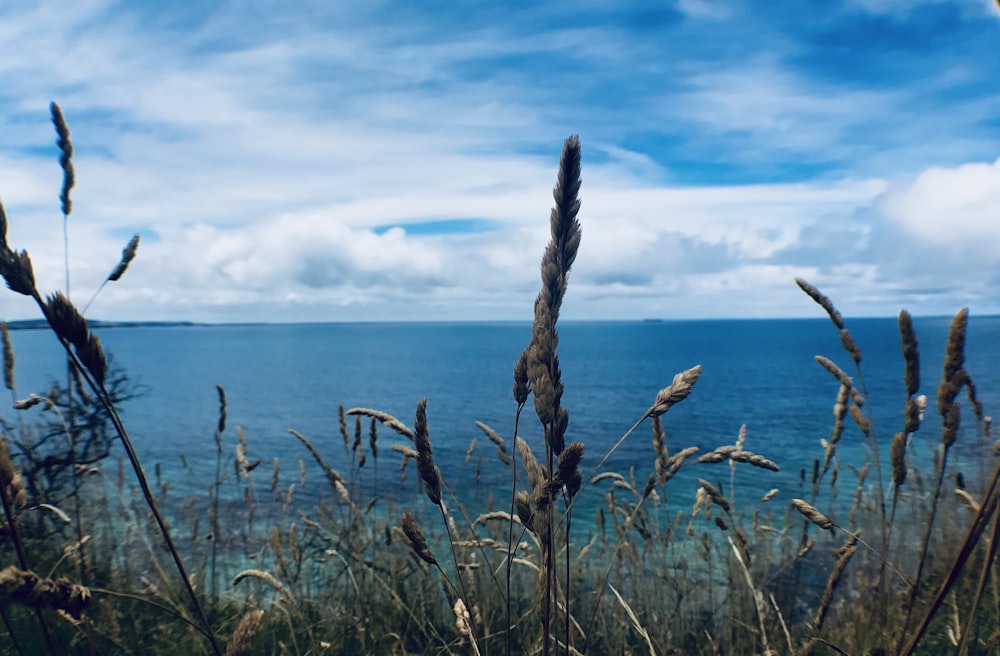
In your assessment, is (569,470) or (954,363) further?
(954,363)

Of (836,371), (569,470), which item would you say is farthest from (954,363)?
(836,371)

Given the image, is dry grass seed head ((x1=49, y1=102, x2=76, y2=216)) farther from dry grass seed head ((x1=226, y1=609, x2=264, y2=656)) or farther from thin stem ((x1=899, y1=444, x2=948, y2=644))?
thin stem ((x1=899, y1=444, x2=948, y2=644))

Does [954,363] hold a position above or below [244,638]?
above

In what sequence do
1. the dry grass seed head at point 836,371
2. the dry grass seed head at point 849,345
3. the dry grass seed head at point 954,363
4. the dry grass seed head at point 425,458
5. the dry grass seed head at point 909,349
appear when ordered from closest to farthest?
the dry grass seed head at point 425,458
the dry grass seed head at point 954,363
the dry grass seed head at point 909,349
the dry grass seed head at point 849,345
the dry grass seed head at point 836,371

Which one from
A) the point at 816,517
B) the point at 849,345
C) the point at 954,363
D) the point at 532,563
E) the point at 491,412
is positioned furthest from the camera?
the point at 491,412

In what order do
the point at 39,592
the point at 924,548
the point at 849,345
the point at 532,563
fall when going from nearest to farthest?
the point at 39,592, the point at 924,548, the point at 849,345, the point at 532,563

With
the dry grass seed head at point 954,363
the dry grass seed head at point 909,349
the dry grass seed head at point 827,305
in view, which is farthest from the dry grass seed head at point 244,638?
the dry grass seed head at point 827,305

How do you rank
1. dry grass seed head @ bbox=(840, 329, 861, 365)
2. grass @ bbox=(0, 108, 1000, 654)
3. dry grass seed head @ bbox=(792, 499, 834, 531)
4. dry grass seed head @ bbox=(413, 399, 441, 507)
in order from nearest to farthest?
1. grass @ bbox=(0, 108, 1000, 654)
2. dry grass seed head @ bbox=(413, 399, 441, 507)
3. dry grass seed head @ bbox=(792, 499, 834, 531)
4. dry grass seed head @ bbox=(840, 329, 861, 365)

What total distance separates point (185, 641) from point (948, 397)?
4161 millimetres

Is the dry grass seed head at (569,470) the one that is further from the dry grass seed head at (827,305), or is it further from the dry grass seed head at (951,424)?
the dry grass seed head at (827,305)

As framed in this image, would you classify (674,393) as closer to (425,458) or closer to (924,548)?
(425,458)

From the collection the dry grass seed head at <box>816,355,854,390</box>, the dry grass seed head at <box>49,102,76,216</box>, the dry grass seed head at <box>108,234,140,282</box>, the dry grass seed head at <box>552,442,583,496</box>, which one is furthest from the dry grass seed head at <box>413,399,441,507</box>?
the dry grass seed head at <box>816,355,854,390</box>

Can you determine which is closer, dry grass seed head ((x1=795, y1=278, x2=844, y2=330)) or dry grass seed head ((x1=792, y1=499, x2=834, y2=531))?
dry grass seed head ((x1=792, y1=499, x2=834, y2=531))

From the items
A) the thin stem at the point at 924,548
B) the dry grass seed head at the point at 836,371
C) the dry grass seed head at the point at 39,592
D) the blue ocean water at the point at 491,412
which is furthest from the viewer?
the blue ocean water at the point at 491,412
